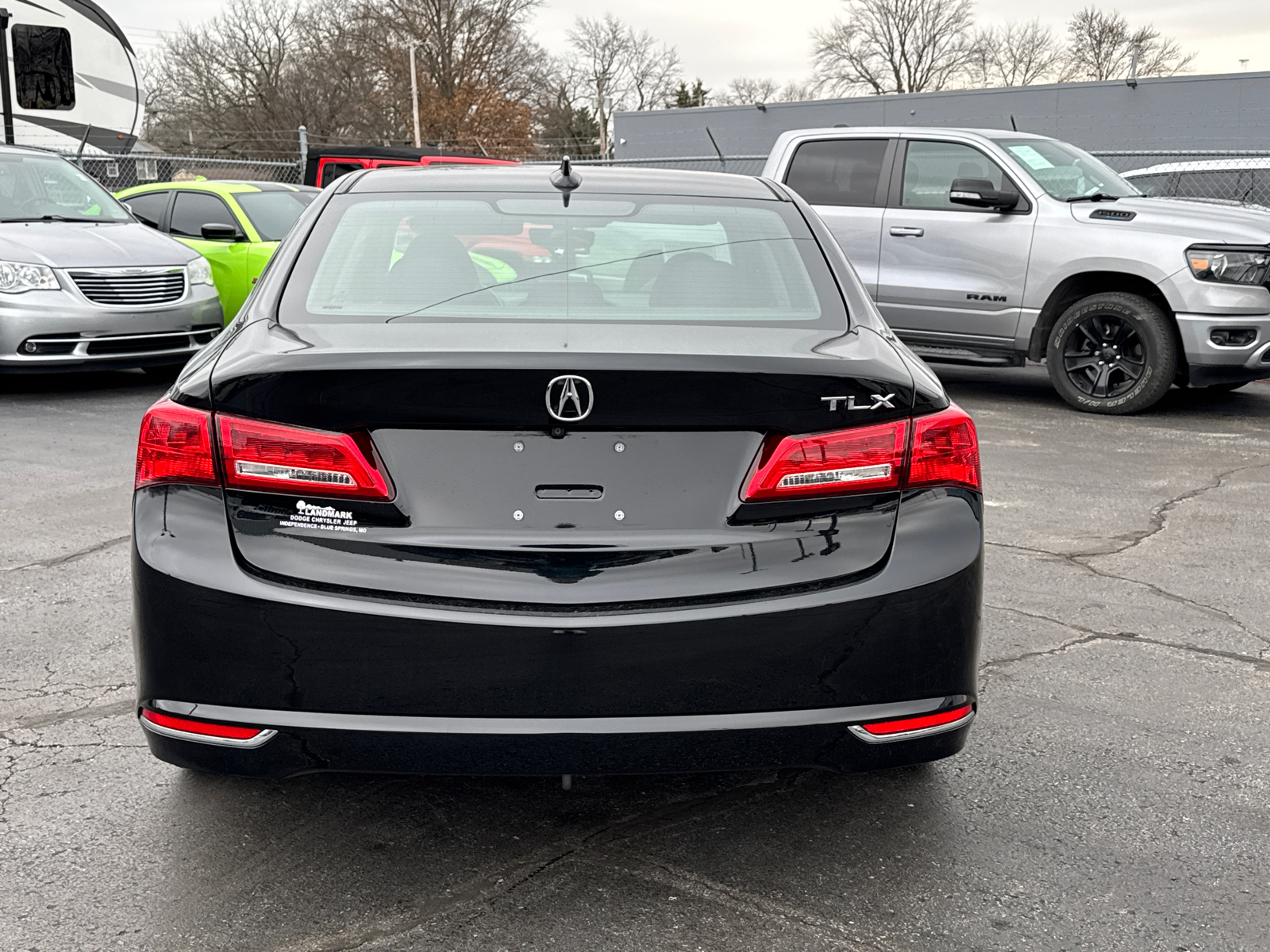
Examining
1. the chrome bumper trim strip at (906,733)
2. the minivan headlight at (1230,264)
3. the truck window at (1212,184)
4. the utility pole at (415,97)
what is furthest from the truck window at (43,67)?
the utility pole at (415,97)

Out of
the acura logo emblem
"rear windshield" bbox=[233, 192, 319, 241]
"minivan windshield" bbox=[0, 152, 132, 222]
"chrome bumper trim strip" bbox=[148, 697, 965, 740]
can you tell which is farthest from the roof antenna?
"rear windshield" bbox=[233, 192, 319, 241]

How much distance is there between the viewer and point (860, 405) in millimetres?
2527

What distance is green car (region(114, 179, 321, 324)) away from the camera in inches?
438

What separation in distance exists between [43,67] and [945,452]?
2181 centimetres

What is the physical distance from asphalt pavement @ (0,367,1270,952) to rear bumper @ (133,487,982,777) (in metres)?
0.35

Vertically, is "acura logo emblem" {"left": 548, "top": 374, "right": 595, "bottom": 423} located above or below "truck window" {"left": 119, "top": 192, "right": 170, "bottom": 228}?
below

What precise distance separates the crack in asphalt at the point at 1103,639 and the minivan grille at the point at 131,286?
7.28 m

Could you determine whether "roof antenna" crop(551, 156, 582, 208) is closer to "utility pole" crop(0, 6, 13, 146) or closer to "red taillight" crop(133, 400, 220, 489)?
"red taillight" crop(133, 400, 220, 489)

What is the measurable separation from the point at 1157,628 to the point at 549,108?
58.2 m

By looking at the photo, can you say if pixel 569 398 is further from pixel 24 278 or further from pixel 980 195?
pixel 24 278

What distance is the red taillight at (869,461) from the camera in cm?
247

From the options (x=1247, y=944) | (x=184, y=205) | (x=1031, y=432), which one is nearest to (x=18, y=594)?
(x=1247, y=944)

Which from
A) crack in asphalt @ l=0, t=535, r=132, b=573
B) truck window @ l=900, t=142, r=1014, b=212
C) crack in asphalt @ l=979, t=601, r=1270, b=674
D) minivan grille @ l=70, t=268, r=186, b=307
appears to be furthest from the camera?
truck window @ l=900, t=142, r=1014, b=212

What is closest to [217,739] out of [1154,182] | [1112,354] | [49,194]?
[1112,354]
